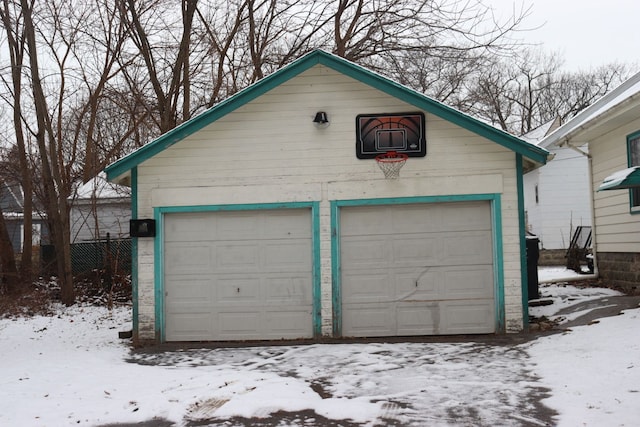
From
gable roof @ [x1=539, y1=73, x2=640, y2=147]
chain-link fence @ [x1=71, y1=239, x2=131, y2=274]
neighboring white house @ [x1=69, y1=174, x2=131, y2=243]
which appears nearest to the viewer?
gable roof @ [x1=539, y1=73, x2=640, y2=147]

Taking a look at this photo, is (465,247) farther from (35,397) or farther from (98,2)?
(98,2)

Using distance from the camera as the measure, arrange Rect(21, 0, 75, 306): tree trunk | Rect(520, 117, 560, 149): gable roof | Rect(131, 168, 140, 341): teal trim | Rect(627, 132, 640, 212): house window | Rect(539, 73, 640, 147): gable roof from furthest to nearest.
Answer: Rect(520, 117, 560, 149): gable roof, Rect(21, 0, 75, 306): tree trunk, Rect(627, 132, 640, 212): house window, Rect(539, 73, 640, 147): gable roof, Rect(131, 168, 140, 341): teal trim

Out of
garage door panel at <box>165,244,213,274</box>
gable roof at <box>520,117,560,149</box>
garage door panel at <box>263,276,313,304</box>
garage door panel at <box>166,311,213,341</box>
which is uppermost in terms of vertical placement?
gable roof at <box>520,117,560,149</box>

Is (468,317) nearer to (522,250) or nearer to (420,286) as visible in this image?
(420,286)

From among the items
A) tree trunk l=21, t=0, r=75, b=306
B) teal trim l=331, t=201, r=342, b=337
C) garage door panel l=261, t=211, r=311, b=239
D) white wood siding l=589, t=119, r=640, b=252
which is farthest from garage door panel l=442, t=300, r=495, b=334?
tree trunk l=21, t=0, r=75, b=306

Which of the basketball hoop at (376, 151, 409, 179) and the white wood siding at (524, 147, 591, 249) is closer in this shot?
the basketball hoop at (376, 151, 409, 179)

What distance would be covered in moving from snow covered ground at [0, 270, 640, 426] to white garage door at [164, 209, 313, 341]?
75 centimetres

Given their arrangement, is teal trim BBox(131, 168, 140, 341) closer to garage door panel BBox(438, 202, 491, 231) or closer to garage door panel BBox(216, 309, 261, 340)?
garage door panel BBox(216, 309, 261, 340)

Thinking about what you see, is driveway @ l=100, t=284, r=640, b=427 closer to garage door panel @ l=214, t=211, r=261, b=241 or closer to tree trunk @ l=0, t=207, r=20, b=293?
garage door panel @ l=214, t=211, r=261, b=241

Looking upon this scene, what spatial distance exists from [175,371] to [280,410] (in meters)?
2.43

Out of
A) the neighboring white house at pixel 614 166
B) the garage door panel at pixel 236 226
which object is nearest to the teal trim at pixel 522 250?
the neighboring white house at pixel 614 166

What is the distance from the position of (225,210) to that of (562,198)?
17.8m

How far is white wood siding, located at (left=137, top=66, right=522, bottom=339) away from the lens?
1023 cm

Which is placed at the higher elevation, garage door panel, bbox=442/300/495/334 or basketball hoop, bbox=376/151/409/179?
basketball hoop, bbox=376/151/409/179
